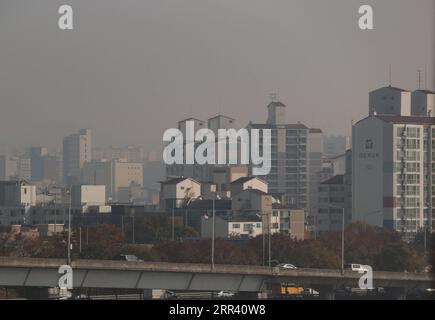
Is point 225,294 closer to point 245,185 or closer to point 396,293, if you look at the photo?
point 396,293

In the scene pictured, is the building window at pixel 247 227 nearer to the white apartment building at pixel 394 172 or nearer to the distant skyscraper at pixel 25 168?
the white apartment building at pixel 394 172

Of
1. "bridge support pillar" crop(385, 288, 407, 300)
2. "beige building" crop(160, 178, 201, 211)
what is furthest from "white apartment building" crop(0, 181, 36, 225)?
"bridge support pillar" crop(385, 288, 407, 300)

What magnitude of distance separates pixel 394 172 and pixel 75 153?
54.7m

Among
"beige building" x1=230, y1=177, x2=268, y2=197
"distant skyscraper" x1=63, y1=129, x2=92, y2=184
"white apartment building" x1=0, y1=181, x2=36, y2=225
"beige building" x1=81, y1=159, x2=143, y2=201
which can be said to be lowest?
"white apartment building" x1=0, y1=181, x2=36, y2=225

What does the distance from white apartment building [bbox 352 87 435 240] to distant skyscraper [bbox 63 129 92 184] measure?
152 feet

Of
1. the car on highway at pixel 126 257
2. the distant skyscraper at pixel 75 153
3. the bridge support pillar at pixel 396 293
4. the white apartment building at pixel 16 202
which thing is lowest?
the bridge support pillar at pixel 396 293

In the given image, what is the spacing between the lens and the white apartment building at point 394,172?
59.9 meters

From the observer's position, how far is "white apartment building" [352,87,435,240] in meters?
59.9

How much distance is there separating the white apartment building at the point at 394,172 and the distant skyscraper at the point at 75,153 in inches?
1830

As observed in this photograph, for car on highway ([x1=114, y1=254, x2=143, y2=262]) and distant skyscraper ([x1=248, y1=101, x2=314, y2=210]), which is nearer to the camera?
car on highway ([x1=114, y1=254, x2=143, y2=262])

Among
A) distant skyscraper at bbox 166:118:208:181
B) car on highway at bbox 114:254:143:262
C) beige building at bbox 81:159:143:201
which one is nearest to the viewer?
car on highway at bbox 114:254:143:262

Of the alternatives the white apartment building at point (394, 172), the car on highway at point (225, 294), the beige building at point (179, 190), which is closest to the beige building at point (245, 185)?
the beige building at point (179, 190)

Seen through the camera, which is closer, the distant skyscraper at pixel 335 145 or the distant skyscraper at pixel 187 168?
the distant skyscraper at pixel 187 168

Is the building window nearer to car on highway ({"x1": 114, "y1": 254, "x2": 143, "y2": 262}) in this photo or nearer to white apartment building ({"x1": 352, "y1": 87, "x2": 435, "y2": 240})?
white apartment building ({"x1": 352, "y1": 87, "x2": 435, "y2": 240})
